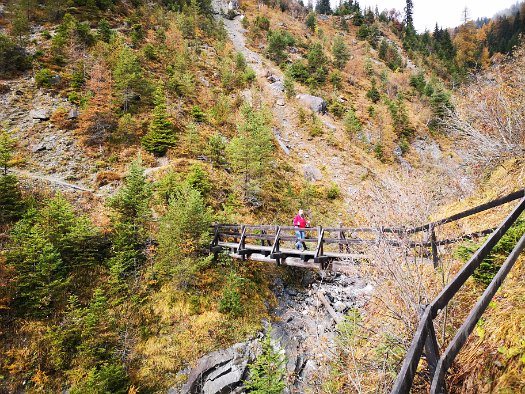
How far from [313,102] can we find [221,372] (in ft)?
110

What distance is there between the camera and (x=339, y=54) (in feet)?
161

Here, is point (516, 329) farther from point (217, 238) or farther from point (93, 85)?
point (93, 85)

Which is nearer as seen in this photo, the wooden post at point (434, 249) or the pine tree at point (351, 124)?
the wooden post at point (434, 249)

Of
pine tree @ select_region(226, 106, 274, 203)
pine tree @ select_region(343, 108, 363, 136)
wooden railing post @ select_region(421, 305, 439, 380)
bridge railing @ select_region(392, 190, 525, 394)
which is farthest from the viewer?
pine tree @ select_region(343, 108, 363, 136)

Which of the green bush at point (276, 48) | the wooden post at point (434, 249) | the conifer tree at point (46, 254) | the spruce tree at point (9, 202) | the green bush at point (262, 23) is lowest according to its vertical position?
the conifer tree at point (46, 254)

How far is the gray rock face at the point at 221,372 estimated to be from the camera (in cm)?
1048

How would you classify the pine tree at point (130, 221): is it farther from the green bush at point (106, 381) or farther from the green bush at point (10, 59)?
the green bush at point (10, 59)

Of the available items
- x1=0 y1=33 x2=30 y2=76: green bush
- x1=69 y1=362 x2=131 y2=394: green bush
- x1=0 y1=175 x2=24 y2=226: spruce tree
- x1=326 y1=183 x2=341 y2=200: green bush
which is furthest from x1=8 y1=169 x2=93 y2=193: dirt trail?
x1=326 y1=183 x2=341 y2=200: green bush

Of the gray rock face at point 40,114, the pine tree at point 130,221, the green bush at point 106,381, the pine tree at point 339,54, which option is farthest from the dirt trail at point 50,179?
the pine tree at point 339,54

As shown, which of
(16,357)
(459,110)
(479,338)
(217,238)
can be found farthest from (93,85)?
(479,338)

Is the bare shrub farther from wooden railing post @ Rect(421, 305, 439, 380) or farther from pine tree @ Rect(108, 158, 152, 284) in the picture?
pine tree @ Rect(108, 158, 152, 284)

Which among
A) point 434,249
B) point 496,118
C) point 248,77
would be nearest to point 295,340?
point 434,249

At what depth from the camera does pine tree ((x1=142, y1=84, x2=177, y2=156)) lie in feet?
69.6

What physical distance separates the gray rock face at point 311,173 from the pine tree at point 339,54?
3050cm
